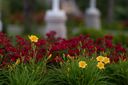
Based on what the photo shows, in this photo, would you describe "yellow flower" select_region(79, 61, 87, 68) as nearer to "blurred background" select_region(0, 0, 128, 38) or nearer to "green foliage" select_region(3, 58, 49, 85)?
"green foliage" select_region(3, 58, 49, 85)

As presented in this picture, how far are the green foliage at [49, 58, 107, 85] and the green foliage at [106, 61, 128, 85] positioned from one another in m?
0.27

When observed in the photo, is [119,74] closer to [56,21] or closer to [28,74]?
[28,74]

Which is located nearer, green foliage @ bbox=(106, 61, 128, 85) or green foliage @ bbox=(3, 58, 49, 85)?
green foliage @ bbox=(3, 58, 49, 85)

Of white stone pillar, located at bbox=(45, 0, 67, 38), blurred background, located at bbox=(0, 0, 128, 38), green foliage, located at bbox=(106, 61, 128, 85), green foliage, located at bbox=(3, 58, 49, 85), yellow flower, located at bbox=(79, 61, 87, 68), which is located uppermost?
yellow flower, located at bbox=(79, 61, 87, 68)

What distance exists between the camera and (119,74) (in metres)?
5.73

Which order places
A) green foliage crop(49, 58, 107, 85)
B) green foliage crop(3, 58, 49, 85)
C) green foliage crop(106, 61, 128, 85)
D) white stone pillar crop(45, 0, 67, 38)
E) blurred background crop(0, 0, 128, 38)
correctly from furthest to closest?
blurred background crop(0, 0, 128, 38), white stone pillar crop(45, 0, 67, 38), green foliage crop(106, 61, 128, 85), green foliage crop(49, 58, 107, 85), green foliage crop(3, 58, 49, 85)

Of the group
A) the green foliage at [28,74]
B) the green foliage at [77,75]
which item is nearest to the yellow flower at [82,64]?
the green foliage at [77,75]

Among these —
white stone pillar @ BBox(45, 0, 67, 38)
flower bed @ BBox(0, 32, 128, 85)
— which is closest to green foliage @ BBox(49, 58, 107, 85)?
flower bed @ BBox(0, 32, 128, 85)

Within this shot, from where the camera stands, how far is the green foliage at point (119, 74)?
18.8 ft

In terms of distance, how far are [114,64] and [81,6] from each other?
1228 inches

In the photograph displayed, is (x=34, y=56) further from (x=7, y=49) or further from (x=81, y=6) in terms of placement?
(x=81, y=6)

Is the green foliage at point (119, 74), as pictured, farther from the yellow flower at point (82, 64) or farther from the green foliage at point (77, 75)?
the yellow flower at point (82, 64)

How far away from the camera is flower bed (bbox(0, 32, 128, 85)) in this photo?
5.38m

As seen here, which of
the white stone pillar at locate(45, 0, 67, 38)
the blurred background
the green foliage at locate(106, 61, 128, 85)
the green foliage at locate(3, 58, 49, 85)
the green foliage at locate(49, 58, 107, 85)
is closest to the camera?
the green foliage at locate(3, 58, 49, 85)
